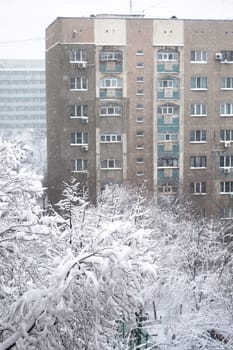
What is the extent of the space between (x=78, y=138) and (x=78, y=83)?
2281 mm

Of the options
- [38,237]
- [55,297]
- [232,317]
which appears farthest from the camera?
[232,317]

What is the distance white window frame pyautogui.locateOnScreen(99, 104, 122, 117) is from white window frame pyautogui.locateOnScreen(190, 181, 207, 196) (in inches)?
176

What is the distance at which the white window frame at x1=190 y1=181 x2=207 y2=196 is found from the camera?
2455cm

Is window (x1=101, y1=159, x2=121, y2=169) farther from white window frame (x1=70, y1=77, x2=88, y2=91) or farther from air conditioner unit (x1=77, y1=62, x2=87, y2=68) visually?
air conditioner unit (x1=77, y1=62, x2=87, y2=68)

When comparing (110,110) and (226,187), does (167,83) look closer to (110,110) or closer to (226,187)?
(110,110)

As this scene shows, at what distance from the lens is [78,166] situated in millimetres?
23859

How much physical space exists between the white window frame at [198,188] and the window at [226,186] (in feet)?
2.45

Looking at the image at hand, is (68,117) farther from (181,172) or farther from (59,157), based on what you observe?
(181,172)

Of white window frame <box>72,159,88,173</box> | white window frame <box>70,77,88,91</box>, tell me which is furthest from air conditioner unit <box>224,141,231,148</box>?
white window frame <box>70,77,88,91</box>

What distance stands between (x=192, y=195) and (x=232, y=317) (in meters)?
11.8

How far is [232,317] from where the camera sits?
13.0 metres

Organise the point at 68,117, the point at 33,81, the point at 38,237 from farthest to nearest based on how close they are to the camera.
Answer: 1. the point at 33,81
2. the point at 68,117
3. the point at 38,237

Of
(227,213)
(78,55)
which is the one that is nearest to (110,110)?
(78,55)

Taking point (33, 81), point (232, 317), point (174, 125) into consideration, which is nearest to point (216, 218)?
point (174, 125)
